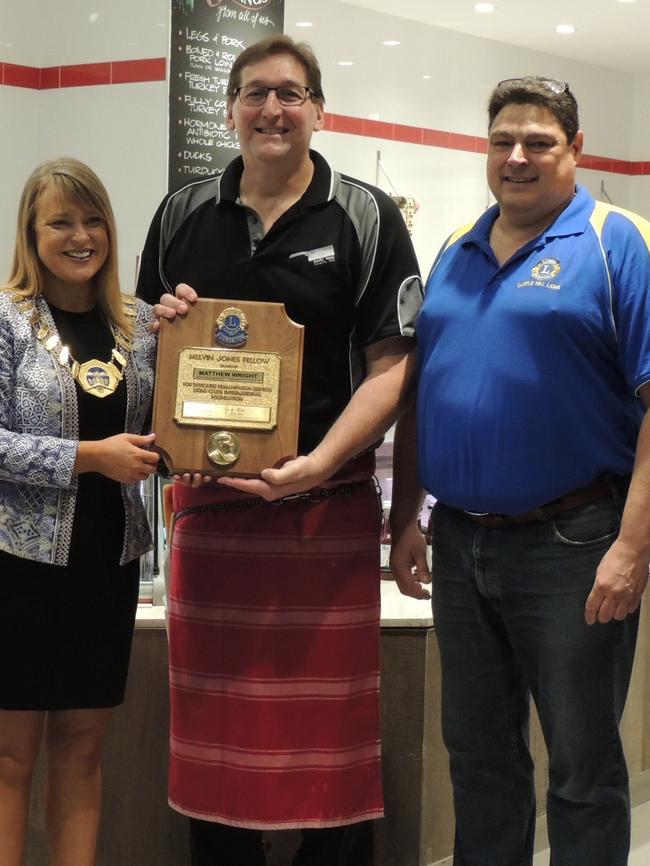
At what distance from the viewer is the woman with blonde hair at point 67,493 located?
2209mm

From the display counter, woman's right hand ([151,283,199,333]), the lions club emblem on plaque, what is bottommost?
the display counter

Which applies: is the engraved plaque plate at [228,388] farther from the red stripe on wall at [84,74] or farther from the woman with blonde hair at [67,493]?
the red stripe on wall at [84,74]

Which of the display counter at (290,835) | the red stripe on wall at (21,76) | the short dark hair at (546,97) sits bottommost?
the display counter at (290,835)

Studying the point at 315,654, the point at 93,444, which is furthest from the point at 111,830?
the point at 93,444

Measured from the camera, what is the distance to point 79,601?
2.28 metres

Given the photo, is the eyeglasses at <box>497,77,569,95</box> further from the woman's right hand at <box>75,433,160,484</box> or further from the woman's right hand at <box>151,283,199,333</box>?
the woman's right hand at <box>75,433,160,484</box>

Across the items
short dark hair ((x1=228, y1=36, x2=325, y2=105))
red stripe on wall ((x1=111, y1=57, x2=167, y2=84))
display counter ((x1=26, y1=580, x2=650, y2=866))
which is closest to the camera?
short dark hair ((x1=228, y1=36, x2=325, y2=105))

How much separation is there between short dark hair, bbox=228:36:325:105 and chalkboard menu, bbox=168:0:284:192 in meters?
3.34

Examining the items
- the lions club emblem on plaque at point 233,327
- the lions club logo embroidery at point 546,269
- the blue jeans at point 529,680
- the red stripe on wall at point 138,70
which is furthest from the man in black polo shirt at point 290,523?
the red stripe on wall at point 138,70

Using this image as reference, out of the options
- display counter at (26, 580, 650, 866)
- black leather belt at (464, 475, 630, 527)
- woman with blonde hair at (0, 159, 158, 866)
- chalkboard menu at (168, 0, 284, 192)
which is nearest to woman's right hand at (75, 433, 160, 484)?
woman with blonde hair at (0, 159, 158, 866)

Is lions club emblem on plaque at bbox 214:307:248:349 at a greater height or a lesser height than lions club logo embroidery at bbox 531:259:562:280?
lesser

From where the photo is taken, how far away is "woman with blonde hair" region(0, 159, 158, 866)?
2209 mm

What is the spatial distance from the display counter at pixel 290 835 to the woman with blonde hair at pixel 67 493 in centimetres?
54

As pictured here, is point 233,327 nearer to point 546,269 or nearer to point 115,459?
point 115,459
